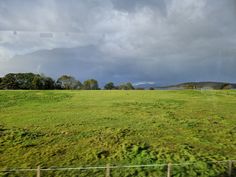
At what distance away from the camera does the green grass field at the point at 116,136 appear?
2917cm

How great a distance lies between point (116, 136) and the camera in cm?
3616

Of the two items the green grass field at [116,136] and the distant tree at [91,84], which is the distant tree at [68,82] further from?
the green grass field at [116,136]

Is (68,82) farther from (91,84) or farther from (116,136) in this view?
(116,136)

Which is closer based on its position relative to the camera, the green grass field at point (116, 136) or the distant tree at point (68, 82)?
the green grass field at point (116, 136)

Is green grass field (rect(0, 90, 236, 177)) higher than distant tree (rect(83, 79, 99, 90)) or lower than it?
lower

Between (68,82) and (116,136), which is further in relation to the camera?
(68,82)

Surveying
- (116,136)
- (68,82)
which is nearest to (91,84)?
(68,82)

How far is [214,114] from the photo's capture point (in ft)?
167

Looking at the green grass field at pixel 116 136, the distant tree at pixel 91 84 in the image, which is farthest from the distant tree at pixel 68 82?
the green grass field at pixel 116 136

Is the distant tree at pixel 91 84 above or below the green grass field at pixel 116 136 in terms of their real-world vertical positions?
above

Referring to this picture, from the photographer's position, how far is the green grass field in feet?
95.7

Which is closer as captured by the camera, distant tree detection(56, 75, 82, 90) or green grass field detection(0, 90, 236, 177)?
green grass field detection(0, 90, 236, 177)

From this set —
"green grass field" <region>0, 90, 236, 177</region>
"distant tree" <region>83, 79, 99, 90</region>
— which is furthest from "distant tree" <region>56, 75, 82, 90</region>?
"green grass field" <region>0, 90, 236, 177</region>

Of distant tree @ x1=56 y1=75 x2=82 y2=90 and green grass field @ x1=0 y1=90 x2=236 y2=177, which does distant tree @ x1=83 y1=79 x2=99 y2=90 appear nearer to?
distant tree @ x1=56 y1=75 x2=82 y2=90
